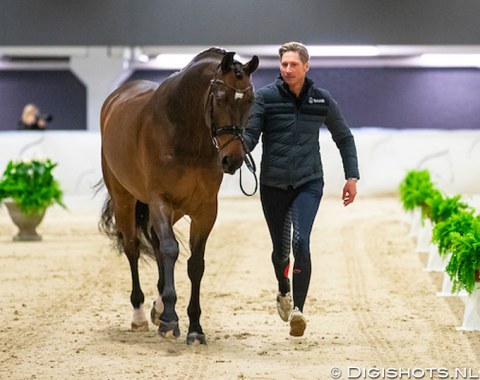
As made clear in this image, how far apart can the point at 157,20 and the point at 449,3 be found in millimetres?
5485

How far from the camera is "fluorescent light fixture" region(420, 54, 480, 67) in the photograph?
82.2 ft

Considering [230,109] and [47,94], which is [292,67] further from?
[47,94]

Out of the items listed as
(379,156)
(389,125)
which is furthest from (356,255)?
(389,125)

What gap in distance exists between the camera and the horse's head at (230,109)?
5754 millimetres

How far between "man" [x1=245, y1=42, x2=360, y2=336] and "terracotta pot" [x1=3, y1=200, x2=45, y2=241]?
7203mm

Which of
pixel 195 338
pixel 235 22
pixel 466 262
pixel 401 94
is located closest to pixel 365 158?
pixel 235 22

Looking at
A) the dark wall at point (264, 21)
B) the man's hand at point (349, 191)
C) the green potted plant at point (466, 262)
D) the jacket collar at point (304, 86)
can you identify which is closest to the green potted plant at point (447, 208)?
the green potted plant at point (466, 262)

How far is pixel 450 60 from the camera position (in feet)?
82.9

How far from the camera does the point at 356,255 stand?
37.4 feet

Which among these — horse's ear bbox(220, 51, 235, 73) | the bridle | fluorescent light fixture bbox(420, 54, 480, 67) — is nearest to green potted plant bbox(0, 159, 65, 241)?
the bridle

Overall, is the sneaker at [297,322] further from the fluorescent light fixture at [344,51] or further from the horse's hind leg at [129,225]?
the fluorescent light fixture at [344,51]

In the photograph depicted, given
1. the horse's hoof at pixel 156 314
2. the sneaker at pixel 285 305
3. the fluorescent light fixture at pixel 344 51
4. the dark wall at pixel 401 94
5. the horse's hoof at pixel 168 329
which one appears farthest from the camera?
the dark wall at pixel 401 94

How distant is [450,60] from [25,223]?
48.3ft

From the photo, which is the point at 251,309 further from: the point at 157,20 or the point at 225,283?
the point at 157,20
